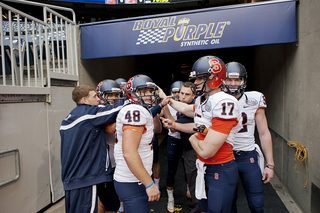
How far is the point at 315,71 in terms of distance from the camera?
2.93m

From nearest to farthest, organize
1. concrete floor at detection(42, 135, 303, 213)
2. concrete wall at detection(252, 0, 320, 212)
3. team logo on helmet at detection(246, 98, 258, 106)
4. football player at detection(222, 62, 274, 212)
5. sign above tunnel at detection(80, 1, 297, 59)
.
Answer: football player at detection(222, 62, 274, 212) < team logo on helmet at detection(246, 98, 258, 106) < concrete wall at detection(252, 0, 320, 212) < concrete floor at detection(42, 135, 303, 213) < sign above tunnel at detection(80, 1, 297, 59)

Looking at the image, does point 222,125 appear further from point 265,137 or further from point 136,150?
point 265,137

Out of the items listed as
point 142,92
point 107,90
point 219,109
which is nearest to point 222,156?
point 219,109

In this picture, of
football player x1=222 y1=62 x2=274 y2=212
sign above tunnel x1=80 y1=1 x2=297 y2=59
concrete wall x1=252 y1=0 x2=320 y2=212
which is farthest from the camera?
sign above tunnel x1=80 y1=1 x2=297 y2=59

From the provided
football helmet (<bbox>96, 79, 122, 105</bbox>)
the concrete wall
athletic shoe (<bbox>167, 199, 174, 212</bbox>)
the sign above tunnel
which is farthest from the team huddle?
the sign above tunnel

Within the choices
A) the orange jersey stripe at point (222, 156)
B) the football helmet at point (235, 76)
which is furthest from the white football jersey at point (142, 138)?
the football helmet at point (235, 76)

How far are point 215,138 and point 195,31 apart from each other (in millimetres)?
3251

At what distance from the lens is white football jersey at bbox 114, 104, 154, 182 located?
6.30 feet

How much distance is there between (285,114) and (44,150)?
493 cm

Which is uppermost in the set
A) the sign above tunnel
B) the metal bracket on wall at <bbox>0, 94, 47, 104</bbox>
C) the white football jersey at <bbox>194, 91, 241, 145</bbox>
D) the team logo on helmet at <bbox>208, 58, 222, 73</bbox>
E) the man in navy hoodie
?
the sign above tunnel

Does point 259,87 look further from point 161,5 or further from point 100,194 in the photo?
point 161,5

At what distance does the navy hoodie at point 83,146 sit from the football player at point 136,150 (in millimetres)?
423

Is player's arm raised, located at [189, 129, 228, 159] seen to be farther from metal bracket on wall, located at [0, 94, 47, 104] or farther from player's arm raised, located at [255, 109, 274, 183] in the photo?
metal bracket on wall, located at [0, 94, 47, 104]

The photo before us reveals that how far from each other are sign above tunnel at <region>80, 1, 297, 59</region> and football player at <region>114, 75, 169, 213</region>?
101 inches
